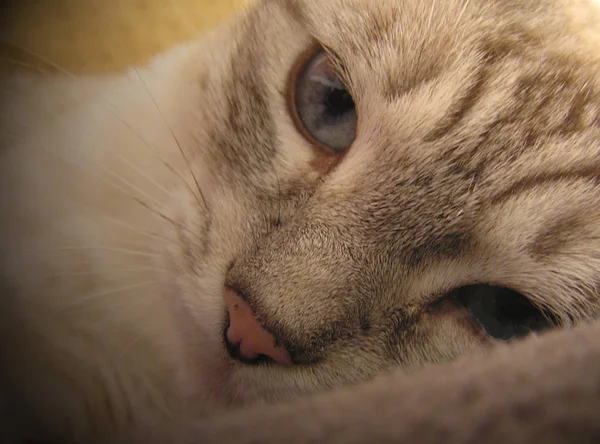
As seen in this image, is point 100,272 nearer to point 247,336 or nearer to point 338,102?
point 247,336

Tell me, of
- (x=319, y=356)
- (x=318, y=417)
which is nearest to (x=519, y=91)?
(x=319, y=356)

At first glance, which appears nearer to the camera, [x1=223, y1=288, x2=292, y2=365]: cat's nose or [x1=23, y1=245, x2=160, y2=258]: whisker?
[x1=223, y1=288, x2=292, y2=365]: cat's nose

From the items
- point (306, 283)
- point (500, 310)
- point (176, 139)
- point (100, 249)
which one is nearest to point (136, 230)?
point (100, 249)

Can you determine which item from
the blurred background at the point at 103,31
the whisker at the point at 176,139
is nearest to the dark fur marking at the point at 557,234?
the whisker at the point at 176,139

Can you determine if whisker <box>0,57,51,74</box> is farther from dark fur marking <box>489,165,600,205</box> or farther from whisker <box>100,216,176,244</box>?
dark fur marking <box>489,165,600,205</box>

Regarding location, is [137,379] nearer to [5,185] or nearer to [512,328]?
[5,185]

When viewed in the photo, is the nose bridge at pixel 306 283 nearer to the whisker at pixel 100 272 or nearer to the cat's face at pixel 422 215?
the cat's face at pixel 422 215

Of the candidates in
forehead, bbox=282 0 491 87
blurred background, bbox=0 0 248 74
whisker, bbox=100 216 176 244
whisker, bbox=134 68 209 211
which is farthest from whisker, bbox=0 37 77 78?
forehead, bbox=282 0 491 87
